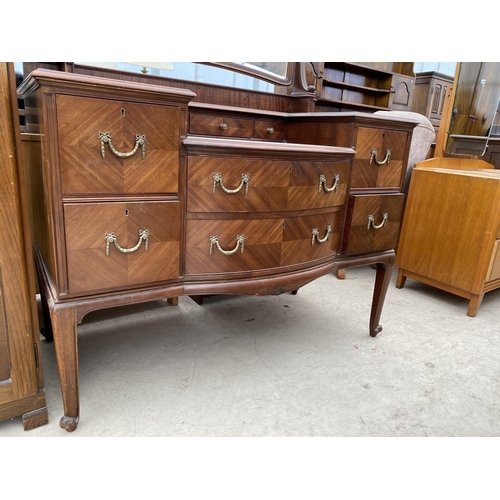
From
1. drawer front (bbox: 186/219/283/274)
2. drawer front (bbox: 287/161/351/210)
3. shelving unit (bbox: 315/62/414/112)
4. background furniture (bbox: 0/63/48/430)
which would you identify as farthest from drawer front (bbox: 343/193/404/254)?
shelving unit (bbox: 315/62/414/112)

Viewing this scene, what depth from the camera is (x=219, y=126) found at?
188 centimetres

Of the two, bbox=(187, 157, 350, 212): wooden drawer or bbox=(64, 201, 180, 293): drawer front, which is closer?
bbox=(64, 201, 180, 293): drawer front

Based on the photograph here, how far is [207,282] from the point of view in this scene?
1.22 meters

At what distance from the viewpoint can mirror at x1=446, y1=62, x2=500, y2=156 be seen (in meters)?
2.38

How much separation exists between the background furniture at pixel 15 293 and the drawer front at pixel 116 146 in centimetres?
16

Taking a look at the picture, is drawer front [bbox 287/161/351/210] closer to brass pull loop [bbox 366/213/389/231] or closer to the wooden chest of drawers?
the wooden chest of drawers

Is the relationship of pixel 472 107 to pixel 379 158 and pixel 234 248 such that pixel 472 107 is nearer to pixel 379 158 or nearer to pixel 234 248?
pixel 379 158

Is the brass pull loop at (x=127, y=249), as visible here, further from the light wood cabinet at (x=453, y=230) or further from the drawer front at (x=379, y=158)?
the light wood cabinet at (x=453, y=230)

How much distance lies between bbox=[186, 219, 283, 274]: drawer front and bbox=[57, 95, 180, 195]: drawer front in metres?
0.16

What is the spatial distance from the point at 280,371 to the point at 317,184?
72 centimetres

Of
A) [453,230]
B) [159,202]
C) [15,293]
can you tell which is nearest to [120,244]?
[159,202]

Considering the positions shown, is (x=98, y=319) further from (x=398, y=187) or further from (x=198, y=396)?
(x=398, y=187)

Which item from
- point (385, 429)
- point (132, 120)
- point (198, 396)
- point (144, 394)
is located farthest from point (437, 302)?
point (132, 120)

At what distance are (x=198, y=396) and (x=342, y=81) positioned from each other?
3.61 m
